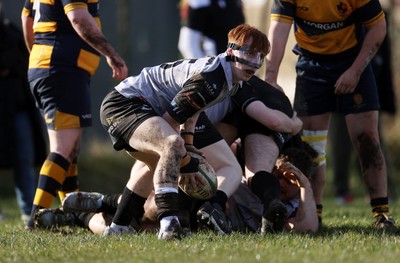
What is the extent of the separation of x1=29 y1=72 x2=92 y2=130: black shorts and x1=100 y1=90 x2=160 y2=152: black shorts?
3.09 feet

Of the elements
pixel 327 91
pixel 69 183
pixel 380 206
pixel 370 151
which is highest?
pixel 327 91

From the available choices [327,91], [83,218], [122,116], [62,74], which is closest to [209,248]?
[122,116]

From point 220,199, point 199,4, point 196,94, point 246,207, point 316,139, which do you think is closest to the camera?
point 196,94

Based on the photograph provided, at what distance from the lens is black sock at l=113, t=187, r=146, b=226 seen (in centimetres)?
660

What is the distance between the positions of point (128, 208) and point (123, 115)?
82 centimetres

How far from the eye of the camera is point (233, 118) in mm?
7238

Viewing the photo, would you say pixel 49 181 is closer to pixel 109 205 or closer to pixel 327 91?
pixel 109 205

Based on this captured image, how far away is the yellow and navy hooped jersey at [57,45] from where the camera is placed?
7.26 meters

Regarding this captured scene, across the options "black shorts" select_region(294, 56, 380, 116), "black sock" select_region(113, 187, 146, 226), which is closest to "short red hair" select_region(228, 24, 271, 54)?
"black sock" select_region(113, 187, 146, 226)

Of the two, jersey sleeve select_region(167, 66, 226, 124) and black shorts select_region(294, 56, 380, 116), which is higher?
jersey sleeve select_region(167, 66, 226, 124)

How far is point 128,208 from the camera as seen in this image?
659cm

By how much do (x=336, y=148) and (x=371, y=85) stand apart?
16.0 feet

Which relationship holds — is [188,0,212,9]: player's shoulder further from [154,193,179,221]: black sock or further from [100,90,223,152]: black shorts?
[154,193,179,221]: black sock

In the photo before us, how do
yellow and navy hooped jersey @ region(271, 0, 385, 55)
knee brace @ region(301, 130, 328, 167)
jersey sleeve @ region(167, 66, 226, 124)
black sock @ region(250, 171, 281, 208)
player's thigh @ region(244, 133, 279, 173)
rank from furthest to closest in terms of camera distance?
knee brace @ region(301, 130, 328, 167) < yellow and navy hooped jersey @ region(271, 0, 385, 55) < player's thigh @ region(244, 133, 279, 173) < black sock @ region(250, 171, 281, 208) < jersey sleeve @ region(167, 66, 226, 124)
